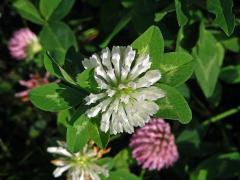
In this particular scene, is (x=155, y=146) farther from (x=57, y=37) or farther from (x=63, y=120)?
(x=57, y=37)

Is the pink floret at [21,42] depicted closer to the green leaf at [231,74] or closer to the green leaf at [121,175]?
the green leaf at [121,175]

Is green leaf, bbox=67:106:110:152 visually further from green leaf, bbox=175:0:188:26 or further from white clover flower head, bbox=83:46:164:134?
green leaf, bbox=175:0:188:26

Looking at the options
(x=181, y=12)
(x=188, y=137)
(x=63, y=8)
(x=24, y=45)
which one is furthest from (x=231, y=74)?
(x=24, y=45)

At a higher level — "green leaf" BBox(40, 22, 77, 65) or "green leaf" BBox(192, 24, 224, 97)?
"green leaf" BBox(40, 22, 77, 65)

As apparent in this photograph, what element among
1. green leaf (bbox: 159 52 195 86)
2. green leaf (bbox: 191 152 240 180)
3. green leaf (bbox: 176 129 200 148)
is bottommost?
green leaf (bbox: 191 152 240 180)

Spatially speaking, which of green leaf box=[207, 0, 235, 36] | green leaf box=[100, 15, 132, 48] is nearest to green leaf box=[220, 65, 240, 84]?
green leaf box=[100, 15, 132, 48]

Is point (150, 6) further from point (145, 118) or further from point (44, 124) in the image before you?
point (44, 124)

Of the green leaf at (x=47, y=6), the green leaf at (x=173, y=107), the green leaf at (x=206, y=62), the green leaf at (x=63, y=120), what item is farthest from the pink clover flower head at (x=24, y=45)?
the green leaf at (x=173, y=107)
